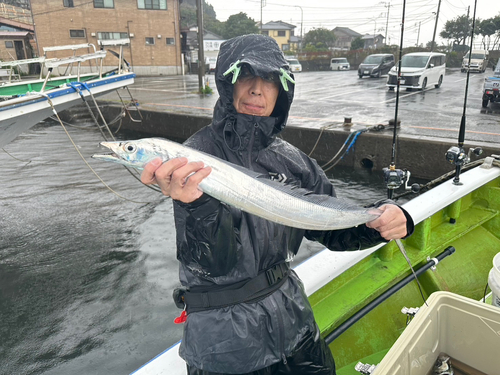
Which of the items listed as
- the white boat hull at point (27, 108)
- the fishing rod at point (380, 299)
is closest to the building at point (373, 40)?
the white boat hull at point (27, 108)

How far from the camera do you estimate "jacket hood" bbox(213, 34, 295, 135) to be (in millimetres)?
1893

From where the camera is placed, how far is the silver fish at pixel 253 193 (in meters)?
1.58

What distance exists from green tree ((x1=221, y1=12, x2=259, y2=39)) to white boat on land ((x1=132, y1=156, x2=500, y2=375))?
6361 centimetres

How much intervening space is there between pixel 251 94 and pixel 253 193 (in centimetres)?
60

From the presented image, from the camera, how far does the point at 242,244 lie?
1.74 metres

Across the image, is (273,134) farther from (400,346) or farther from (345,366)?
(345,366)

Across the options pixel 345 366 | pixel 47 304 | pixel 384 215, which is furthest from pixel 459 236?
pixel 47 304

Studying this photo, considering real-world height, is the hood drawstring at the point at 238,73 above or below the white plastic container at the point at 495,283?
above

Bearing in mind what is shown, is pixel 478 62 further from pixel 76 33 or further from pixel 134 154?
pixel 134 154

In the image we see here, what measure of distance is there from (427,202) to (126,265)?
5.27 m

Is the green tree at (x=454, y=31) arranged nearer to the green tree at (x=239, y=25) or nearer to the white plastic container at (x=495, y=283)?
the green tree at (x=239, y=25)

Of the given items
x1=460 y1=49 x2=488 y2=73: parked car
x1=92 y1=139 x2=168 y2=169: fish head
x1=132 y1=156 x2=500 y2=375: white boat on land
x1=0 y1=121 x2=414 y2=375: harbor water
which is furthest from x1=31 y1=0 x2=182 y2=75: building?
x1=92 y1=139 x2=168 y2=169: fish head

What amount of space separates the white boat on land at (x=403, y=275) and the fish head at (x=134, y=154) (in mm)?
1229

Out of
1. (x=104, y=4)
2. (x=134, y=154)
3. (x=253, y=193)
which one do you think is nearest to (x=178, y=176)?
(x=134, y=154)
